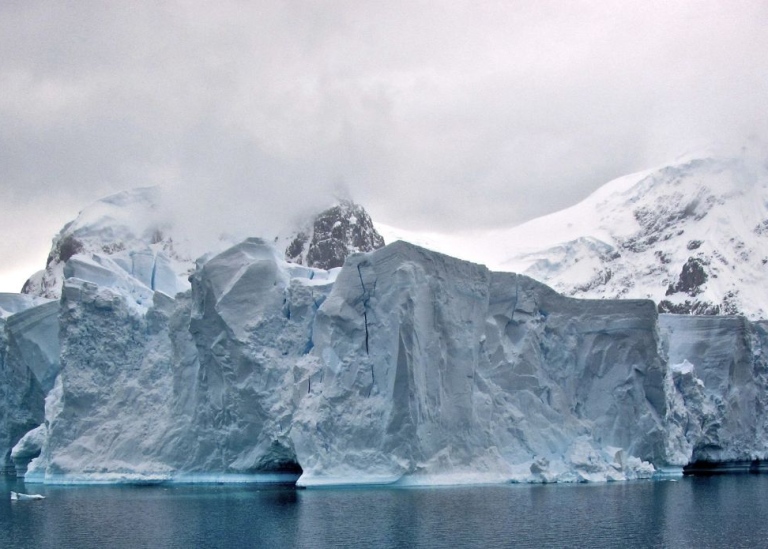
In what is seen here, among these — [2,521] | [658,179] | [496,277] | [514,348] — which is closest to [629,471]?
[514,348]

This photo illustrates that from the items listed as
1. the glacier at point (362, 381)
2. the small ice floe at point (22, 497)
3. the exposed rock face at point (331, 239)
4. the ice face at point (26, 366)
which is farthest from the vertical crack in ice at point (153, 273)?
the exposed rock face at point (331, 239)

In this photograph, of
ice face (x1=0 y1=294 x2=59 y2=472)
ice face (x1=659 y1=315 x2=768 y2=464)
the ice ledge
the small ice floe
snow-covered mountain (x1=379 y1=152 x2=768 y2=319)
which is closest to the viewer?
the small ice floe

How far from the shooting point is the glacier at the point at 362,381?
3219 cm

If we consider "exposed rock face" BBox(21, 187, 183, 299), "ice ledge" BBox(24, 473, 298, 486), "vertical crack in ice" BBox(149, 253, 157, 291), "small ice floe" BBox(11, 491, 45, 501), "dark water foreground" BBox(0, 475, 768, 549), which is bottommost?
"dark water foreground" BBox(0, 475, 768, 549)

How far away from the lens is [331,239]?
8338cm

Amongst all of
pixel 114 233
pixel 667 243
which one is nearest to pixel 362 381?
pixel 114 233

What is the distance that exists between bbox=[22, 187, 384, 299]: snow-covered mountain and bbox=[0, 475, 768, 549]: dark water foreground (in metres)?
Result: 43.0

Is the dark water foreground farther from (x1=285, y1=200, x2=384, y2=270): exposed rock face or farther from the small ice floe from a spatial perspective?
(x1=285, y1=200, x2=384, y2=270): exposed rock face

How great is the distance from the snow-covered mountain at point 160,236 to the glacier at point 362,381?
32607 mm

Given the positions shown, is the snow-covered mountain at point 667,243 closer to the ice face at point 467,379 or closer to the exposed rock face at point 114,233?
the exposed rock face at point 114,233

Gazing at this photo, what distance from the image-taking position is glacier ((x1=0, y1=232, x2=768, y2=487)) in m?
32.2

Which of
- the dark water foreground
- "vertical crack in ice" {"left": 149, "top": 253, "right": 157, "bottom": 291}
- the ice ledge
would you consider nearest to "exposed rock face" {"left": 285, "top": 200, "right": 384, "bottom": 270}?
"vertical crack in ice" {"left": 149, "top": 253, "right": 157, "bottom": 291}

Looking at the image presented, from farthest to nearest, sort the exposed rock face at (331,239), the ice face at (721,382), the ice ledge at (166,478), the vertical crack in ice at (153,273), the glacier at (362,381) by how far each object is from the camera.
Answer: the exposed rock face at (331,239) < the vertical crack in ice at (153,273) < the ice face at (721,382) < the ice ledge at (166,478) < the glacier at (362,381)

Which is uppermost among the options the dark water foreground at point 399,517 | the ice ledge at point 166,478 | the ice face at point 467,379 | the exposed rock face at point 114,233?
the exposed rock face at point 114,233
